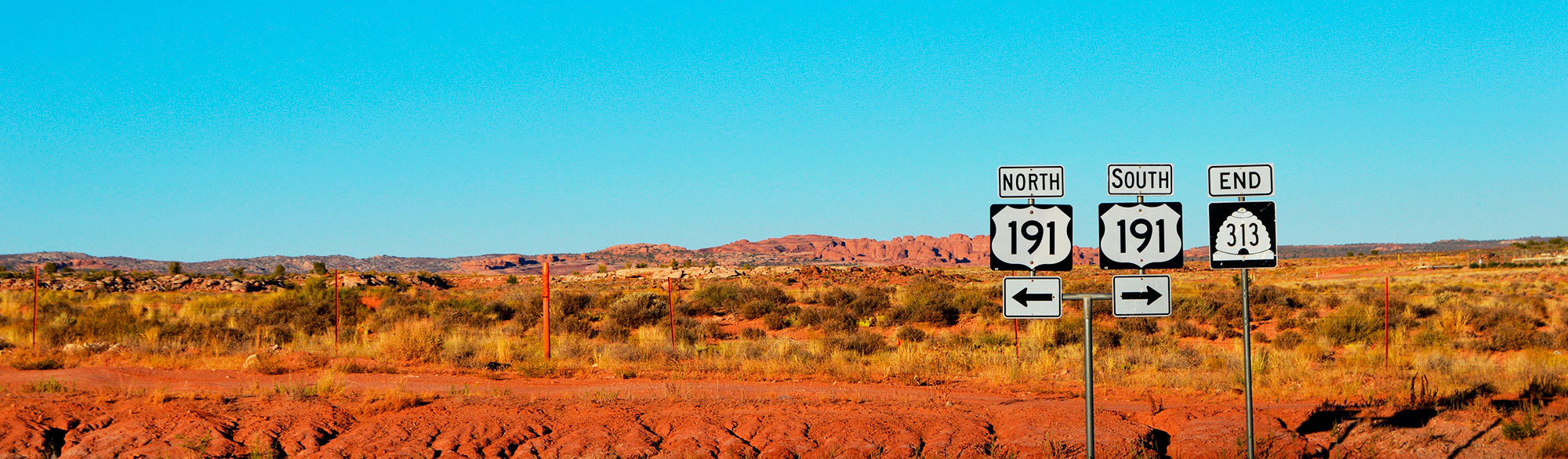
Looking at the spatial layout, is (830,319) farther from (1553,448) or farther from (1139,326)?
(1553,448)

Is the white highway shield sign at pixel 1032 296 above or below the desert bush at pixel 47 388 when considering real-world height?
above

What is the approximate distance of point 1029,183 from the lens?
7.40 m

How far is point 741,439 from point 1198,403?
6709 millimetres

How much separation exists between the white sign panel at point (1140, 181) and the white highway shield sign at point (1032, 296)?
870 millimetres

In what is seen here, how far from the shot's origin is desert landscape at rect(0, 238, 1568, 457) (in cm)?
942

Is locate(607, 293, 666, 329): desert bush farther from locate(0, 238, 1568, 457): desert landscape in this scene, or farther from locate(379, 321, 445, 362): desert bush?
locate(379, 321, 445, 362): desert bush

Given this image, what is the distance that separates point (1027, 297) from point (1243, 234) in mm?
1849

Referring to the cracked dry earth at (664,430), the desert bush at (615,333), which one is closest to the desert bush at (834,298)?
the desert bush at (615,333)

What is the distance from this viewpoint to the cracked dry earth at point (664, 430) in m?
9.12

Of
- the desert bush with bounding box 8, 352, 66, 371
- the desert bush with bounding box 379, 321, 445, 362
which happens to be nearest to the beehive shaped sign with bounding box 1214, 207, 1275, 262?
the desert bush with bounding box 379, 321, 445, 362

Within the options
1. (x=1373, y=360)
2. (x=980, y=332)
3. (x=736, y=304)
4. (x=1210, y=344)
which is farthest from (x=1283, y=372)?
(x=736, y=304)

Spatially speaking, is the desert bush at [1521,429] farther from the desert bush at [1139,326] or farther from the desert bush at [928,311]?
the desert bush at [928,311]

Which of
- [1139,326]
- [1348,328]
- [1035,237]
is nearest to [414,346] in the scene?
[1035,237]

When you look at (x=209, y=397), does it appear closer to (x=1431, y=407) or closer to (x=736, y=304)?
(x=1431, y=407)
